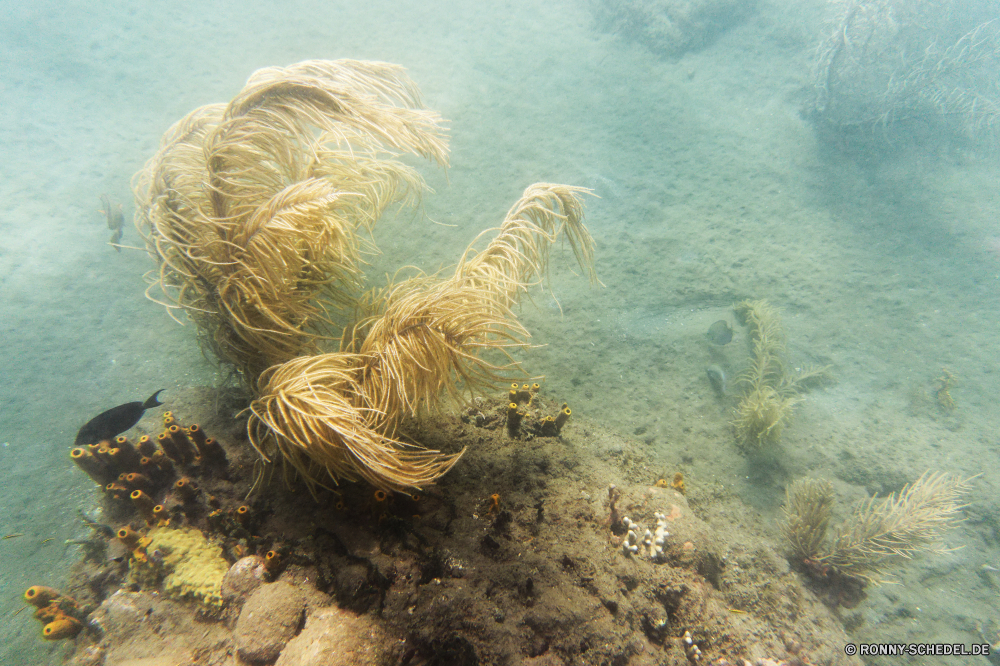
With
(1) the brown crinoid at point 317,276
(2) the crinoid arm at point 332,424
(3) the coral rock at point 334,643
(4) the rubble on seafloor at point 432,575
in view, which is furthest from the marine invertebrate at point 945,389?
(3) the coral rock at point 334,643

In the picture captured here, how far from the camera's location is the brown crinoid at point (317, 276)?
202cm

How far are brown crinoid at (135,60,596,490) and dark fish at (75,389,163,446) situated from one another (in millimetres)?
594

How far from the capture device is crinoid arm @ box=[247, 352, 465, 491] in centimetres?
180

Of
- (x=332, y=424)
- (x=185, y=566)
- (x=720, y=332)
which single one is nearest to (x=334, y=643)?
(x=332, y=424)

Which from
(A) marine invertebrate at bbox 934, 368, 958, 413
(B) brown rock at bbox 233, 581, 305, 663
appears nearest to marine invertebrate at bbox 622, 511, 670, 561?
(B) brown rock at bbox 233, 581, 305, 663

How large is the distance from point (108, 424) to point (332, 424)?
6.25 feet

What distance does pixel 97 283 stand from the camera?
14.3ft

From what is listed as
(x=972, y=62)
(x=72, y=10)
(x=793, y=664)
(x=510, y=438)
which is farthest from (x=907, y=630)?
(x=72, y=10)

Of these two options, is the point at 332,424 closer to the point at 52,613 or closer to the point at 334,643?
the point at 334,643

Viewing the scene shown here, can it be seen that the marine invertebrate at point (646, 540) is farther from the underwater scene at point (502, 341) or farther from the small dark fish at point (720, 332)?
the small dark fish at point (720, 332)

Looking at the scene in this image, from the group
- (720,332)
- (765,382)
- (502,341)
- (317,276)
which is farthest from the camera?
(765,382)

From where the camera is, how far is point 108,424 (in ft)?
8.16

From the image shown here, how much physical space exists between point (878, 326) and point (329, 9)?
11.7m

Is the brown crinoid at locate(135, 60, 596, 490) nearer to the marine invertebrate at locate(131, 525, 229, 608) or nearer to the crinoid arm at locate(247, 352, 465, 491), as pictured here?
the crinoid arm at locate(247, 352, 465, 491)
